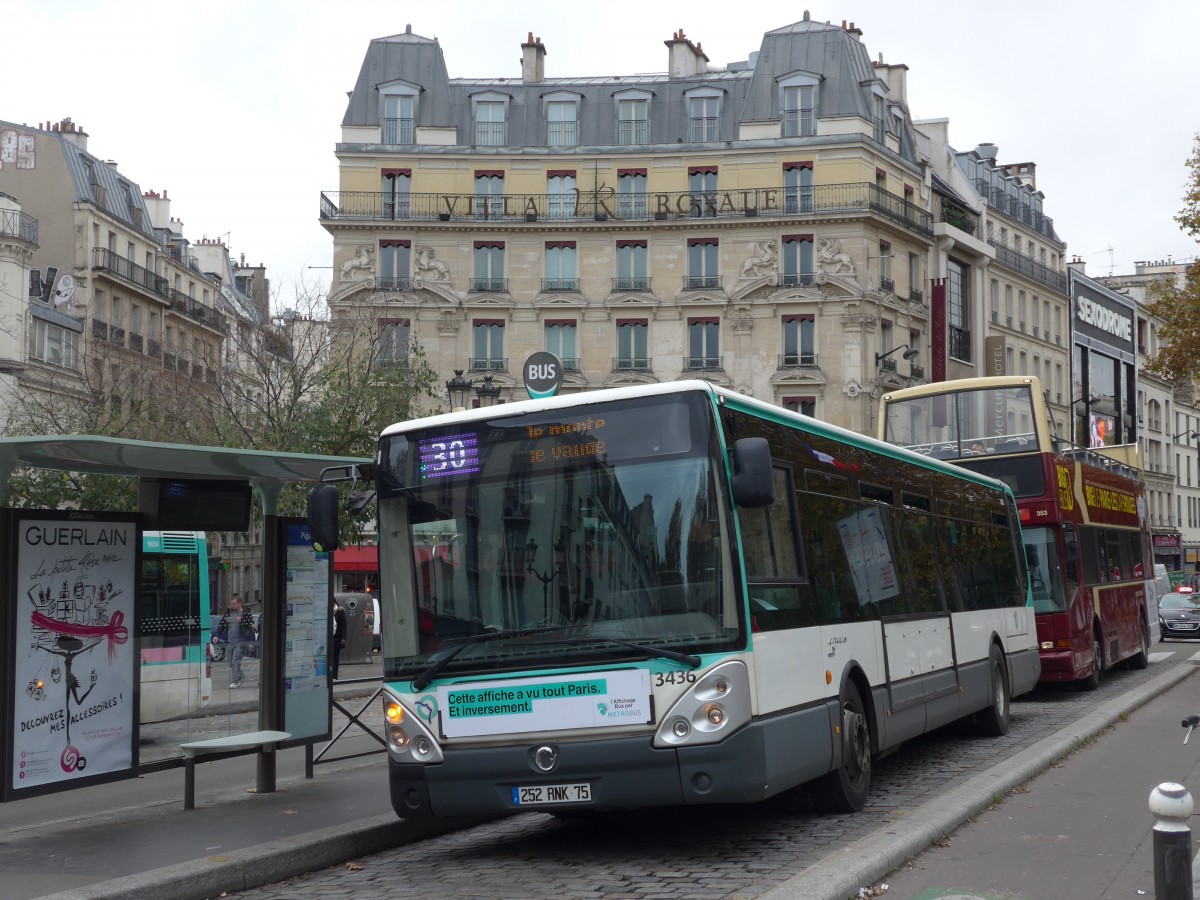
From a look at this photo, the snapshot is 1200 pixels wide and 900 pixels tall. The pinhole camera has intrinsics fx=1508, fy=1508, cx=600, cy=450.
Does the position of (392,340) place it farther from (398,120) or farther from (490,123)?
(490,123)

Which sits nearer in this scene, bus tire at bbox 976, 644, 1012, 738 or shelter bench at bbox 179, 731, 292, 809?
shelter bench at bbox 179, 731, 292, 809

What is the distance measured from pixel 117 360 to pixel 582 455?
171 ft

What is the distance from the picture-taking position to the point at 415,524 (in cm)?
939

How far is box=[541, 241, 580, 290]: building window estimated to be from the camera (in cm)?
5750

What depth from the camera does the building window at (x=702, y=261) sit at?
57.4 meters

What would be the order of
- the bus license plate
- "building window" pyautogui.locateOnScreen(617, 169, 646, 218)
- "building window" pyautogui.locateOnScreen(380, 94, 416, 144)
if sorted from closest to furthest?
1. the bus license plate
2. "building window" pyautogui.locateOnScreen(617, 169, 646, 218)
3. "building window" pyautogui.locateOnScreen(380, 94, 416, 144)

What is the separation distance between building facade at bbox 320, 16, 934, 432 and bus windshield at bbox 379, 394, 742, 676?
1818 inches

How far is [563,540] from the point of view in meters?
8.94

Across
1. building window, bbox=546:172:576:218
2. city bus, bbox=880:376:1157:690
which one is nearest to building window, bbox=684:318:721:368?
building window, bbox=546:172:576:218

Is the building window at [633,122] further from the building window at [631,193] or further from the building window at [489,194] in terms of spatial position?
the building window at [489,194]

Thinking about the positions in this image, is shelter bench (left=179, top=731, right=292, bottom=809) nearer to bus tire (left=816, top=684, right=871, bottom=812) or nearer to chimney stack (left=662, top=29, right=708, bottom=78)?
bus tire (left=816, top=684, right=871, bottom=812)

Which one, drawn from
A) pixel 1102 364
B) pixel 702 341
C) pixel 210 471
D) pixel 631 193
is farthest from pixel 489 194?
pixel 210 471

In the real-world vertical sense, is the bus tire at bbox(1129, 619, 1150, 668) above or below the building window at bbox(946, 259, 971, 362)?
below

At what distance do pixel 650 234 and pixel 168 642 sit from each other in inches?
1866
